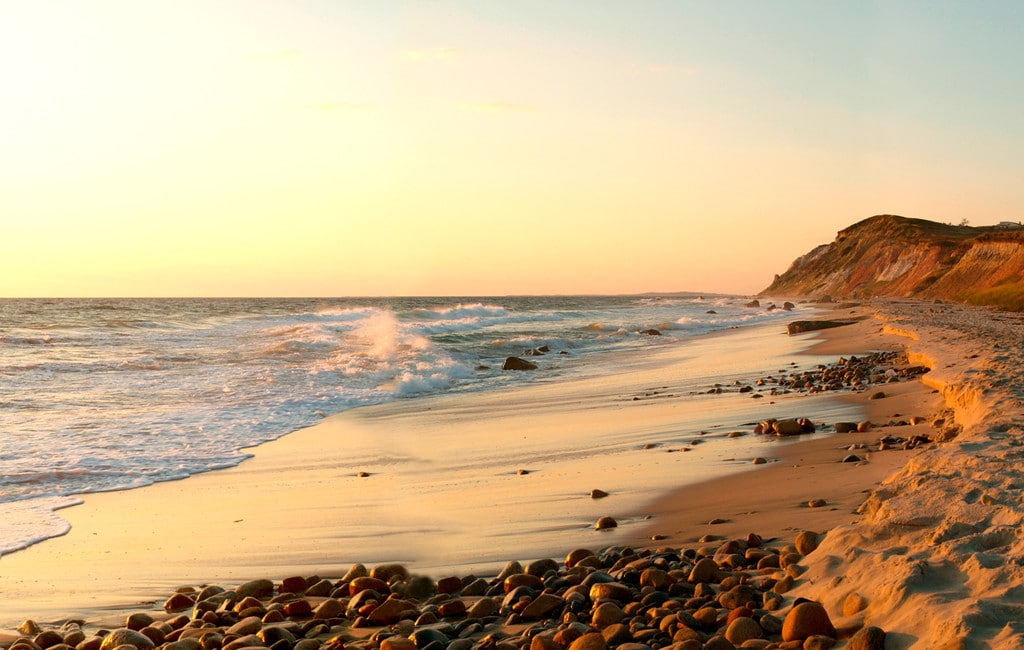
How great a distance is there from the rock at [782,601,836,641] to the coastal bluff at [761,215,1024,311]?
1231 inches

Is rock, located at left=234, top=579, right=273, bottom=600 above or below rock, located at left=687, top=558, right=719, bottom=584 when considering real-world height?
below

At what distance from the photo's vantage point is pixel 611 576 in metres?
4.70

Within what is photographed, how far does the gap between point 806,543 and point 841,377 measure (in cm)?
1029

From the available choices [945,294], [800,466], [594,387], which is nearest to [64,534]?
[800,466]

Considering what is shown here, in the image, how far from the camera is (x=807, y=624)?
3480 millimetres

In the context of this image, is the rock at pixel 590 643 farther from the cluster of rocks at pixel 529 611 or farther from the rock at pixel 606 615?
the rock at pixel 606 615

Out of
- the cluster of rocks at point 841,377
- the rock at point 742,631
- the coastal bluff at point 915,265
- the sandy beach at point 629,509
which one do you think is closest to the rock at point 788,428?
the sandy beach at point 629,509

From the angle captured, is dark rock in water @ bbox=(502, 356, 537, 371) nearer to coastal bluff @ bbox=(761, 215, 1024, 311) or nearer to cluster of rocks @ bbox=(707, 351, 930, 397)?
cluster of rocks @ bbox=(707, 351, 930, 397)

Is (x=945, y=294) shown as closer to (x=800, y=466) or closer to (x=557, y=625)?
(x=800, y=466)

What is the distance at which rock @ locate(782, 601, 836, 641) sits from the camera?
3.46 m

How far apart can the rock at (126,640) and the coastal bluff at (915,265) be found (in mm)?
32516

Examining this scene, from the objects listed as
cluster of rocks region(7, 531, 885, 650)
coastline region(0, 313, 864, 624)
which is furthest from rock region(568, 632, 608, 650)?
coastline region(0, 313, 864, 624)

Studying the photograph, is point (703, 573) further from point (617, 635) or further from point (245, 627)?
point (245, 627)

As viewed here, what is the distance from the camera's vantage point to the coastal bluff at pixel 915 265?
1598 inches
